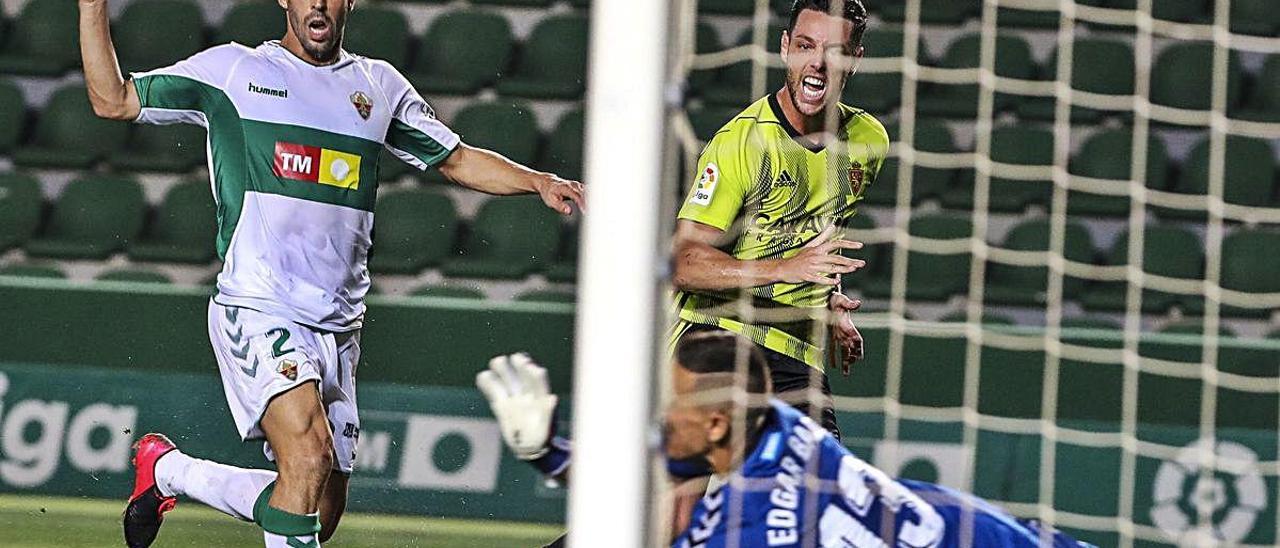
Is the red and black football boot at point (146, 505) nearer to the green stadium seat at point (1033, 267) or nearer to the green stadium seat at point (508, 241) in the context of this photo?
the green stadium seat at point (508, 241)

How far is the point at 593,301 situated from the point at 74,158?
4.13 m

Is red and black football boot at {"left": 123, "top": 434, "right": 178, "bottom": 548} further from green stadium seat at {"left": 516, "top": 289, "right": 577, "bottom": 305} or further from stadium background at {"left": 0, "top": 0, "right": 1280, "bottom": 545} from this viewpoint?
green stadium seat at {"left": 516, "top": 289, "right": 577, "bottom": 305}

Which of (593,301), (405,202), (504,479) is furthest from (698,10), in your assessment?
(593,301)

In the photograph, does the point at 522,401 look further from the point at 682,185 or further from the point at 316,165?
the point at 682,185

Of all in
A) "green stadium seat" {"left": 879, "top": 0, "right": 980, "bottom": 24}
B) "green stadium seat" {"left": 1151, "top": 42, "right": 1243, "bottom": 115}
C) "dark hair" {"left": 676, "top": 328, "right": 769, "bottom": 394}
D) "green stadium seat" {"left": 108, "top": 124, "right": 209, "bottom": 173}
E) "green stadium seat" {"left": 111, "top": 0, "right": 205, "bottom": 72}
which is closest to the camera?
"dark hair" {"left": 676, "top": 328, "right": 769, "bottom": 394}

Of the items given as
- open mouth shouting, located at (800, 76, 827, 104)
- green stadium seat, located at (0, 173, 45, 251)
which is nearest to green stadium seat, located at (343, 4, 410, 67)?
open mouth shouting, located at (800, 76, 827, 104)

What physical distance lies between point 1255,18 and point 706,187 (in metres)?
3.36

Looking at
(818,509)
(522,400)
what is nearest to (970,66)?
(818,509)

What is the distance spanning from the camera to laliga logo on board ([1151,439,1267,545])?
4.89 metres

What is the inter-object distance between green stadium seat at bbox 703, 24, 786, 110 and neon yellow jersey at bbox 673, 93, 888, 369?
165 cm

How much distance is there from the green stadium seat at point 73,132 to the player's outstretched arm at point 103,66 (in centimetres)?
159

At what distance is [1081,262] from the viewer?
5.79m

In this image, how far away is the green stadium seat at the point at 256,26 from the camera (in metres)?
A: 4.23

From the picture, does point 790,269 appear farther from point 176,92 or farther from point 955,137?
point 955,137
